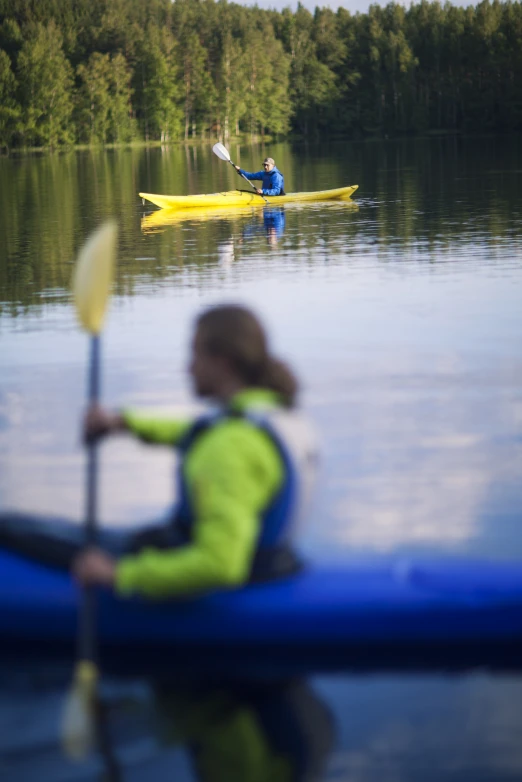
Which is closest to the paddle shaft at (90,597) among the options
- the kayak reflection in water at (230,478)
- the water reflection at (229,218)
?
the kayak reflection in water at (230,478)

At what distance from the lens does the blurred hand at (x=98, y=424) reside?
3877mm

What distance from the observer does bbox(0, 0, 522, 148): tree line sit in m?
79.8

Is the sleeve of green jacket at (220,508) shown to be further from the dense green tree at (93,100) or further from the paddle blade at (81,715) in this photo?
the dense green tree at (93,100)

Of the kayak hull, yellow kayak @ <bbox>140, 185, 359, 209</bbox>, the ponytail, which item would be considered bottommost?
the kayak hull

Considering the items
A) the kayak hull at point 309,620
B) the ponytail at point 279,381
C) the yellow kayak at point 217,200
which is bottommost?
the kayak hull at point 309,620

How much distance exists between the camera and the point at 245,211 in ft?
79.3

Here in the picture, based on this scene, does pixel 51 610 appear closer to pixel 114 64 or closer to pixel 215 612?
pixel 215 612

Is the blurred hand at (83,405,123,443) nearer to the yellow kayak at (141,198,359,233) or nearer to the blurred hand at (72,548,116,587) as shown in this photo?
the blurred hand at (72,548,116,587)

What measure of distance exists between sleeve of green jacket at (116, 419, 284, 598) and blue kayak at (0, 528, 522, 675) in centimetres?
32

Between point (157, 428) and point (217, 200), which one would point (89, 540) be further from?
point (217, 200)

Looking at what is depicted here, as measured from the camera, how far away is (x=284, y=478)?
3.52 metres

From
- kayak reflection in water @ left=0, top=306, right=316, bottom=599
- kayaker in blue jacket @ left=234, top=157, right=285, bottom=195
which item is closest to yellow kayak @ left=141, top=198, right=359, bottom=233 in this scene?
kayaker in blue jacket @ left=234, top=157, right=285, bottom=195

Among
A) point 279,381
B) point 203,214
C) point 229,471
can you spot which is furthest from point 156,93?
point 229,471

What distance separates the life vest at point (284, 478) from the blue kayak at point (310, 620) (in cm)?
23
